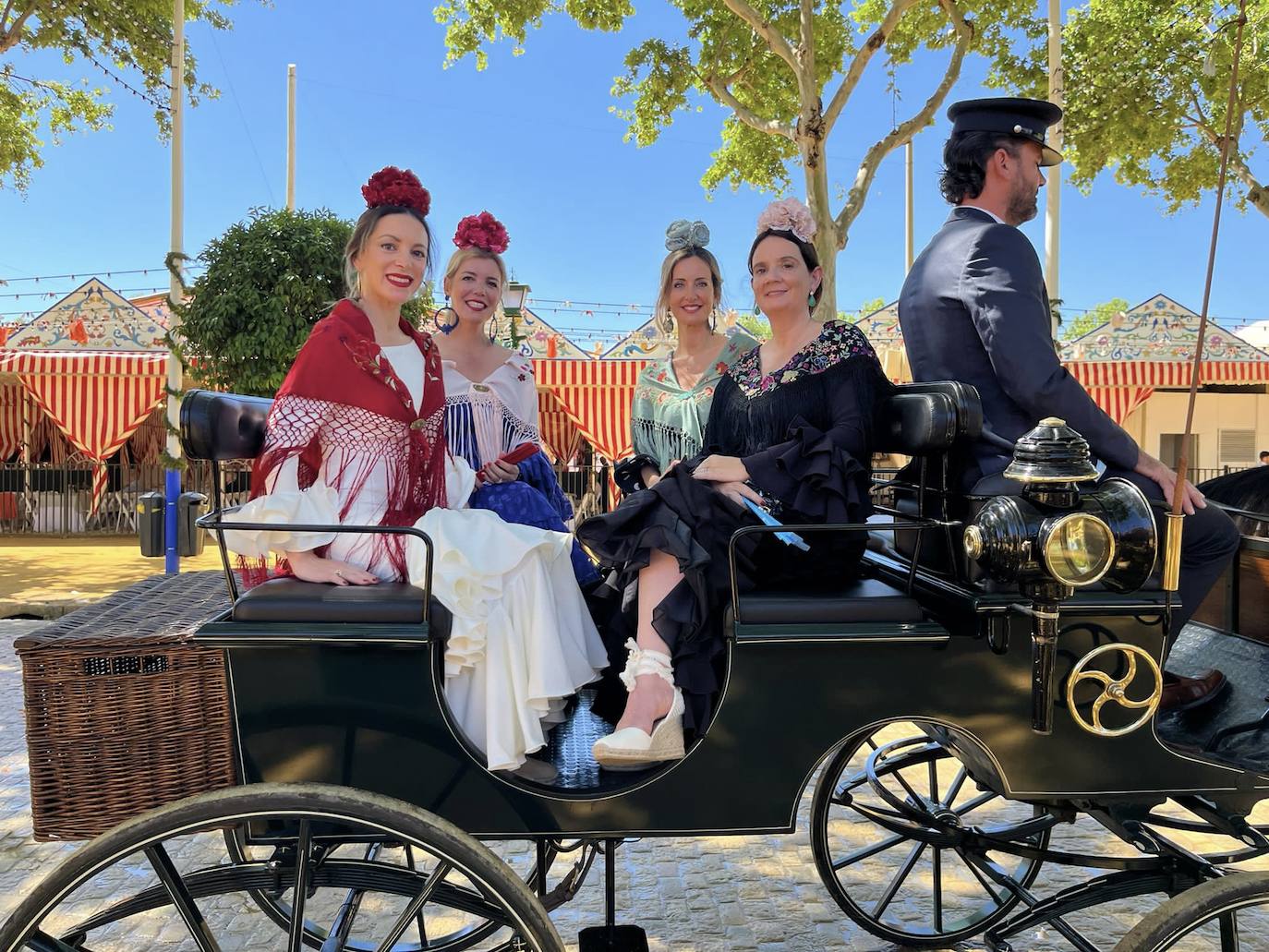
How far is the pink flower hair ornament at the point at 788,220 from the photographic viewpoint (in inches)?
95.0

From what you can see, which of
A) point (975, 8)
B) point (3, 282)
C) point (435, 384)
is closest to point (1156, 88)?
point (975, 8)

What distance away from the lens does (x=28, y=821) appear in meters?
3.31

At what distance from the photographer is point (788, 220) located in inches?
95.3

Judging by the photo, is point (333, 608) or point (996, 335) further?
point (996, 335)

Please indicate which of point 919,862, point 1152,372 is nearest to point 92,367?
point 919,862

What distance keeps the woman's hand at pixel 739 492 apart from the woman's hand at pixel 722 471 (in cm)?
1

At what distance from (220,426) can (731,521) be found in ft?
3.85

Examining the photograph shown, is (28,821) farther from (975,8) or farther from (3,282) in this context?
(3,282)

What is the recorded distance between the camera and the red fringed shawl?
2.06 meters

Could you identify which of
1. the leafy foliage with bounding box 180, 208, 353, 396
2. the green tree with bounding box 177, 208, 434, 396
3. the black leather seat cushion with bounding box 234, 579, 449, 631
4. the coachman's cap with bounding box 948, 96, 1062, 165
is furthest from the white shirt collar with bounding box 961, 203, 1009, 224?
the leafy foliage with bounding box 180, 208, 353, 396

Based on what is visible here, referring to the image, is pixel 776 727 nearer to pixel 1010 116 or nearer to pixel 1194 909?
pixel 1194 909

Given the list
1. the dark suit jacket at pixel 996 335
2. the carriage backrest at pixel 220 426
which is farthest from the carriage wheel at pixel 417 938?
the dark suit jacket at pixel 996 335

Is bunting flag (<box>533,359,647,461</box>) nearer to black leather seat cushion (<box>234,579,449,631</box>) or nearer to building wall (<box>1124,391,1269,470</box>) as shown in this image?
building wall (<box>1124,391,1269,470</box>)

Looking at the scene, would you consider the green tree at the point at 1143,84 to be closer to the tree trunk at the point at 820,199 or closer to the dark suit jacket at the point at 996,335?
the tree trunk at the point at 820,199
